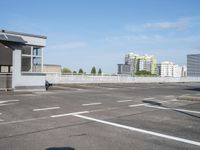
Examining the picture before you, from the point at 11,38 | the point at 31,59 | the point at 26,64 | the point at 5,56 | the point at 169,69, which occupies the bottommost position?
the point at 26,64

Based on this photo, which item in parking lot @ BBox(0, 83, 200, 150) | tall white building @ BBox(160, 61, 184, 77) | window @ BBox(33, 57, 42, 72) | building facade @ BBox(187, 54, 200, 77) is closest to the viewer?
parking lot @ BBox(0, 83, 200, 150)

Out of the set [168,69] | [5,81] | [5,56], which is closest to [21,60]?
[5,56]

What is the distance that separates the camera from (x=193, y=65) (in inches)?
2665

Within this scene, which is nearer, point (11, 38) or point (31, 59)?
point (11, 38)

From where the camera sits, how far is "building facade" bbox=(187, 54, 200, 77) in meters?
66.0

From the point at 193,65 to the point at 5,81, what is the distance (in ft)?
188

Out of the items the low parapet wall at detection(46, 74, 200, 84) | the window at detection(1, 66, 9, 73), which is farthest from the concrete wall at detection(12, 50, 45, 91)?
the low parapet wall at detection(46, 74, 200, 84)

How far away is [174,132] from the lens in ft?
25.3

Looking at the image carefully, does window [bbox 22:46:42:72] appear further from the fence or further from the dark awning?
the fence

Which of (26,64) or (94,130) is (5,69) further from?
(94,130)

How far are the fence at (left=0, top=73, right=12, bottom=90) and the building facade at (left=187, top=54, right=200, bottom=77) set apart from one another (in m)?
55.0

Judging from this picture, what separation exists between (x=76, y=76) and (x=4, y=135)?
3213 centimetres

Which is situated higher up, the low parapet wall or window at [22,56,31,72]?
window at [22,56,31,72]

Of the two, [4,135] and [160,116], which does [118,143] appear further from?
[160,116]
